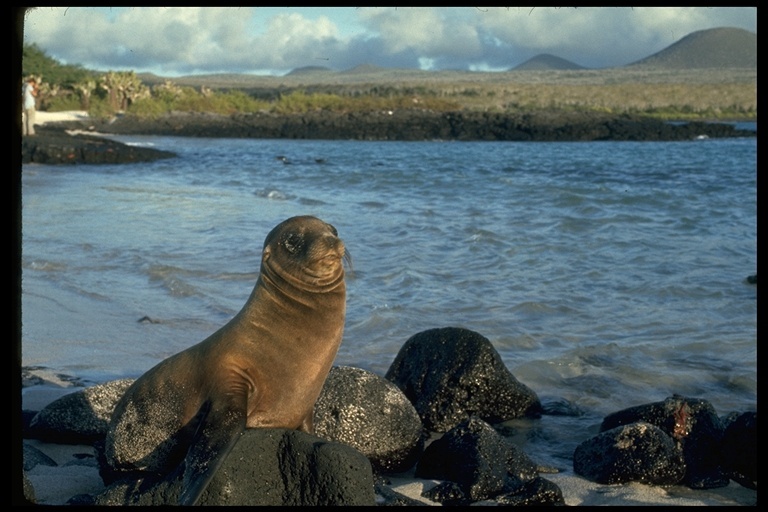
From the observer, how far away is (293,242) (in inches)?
178

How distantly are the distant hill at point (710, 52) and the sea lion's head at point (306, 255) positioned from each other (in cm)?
11936

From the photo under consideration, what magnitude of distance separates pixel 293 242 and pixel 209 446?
3.43 ft

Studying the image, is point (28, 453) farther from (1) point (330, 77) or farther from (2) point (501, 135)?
(1) point (330, 77)

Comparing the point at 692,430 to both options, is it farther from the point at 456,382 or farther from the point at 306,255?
the point at 306,255

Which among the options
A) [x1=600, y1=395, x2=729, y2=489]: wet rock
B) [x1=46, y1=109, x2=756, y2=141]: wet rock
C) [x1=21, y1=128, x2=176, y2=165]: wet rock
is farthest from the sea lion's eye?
[x1=46, y1=109, x2=756, y2=141]: wet rock

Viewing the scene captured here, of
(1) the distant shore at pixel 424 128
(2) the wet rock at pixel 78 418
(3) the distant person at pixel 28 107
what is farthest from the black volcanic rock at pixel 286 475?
(1) the distant shore at pixel 424 128

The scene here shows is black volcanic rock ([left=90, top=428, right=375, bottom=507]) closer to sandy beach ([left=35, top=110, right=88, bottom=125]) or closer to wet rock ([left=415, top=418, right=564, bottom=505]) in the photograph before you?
wet rock ([left=415, top=418, right=564, bottom=505])

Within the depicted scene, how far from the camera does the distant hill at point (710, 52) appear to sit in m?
119

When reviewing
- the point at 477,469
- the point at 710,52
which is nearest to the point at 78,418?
the point at 477,469

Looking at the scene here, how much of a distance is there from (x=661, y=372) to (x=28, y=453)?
16.7 ft

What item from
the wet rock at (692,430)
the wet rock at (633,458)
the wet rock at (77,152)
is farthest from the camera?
the wet rock at (77,152)

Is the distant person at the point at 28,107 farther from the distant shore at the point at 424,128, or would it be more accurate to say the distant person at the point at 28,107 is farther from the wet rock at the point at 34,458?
the wet rock at the point at 34,458

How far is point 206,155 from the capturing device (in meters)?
34.3

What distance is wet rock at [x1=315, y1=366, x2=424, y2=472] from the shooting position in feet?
18.0
